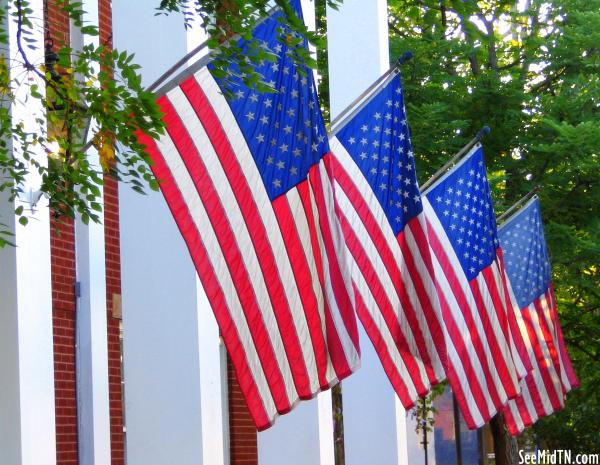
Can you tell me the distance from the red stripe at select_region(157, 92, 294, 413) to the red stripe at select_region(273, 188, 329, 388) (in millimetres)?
358

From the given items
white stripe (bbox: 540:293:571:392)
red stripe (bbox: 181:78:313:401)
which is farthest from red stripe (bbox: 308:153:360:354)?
white stripe (bbox: 540:293:571:392)

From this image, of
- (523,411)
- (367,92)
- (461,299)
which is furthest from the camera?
(523,411)

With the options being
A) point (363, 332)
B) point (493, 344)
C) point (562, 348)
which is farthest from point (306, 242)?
point (562, 348)

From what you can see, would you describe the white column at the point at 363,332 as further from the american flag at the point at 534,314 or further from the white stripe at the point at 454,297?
the american flag at the point at 534,314

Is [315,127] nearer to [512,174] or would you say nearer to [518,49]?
[512,174]

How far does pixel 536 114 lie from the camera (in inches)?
902

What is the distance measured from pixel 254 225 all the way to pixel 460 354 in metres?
4.92

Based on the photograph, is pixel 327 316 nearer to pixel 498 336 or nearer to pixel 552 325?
pixel 498 336

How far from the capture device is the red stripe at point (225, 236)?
9.22m

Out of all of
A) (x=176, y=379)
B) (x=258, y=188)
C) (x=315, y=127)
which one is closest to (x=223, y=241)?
(x=258, y=188)

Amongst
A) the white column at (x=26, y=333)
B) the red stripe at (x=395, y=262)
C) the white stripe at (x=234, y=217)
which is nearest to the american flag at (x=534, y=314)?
the red stripe at (x=395, y=262)

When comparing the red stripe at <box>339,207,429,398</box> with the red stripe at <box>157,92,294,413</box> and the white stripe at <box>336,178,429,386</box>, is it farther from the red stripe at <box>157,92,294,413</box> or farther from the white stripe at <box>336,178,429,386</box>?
the red stripe at <box>157,92,294,413</box>

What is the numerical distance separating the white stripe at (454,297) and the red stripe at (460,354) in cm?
4

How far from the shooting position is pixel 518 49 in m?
25.1
